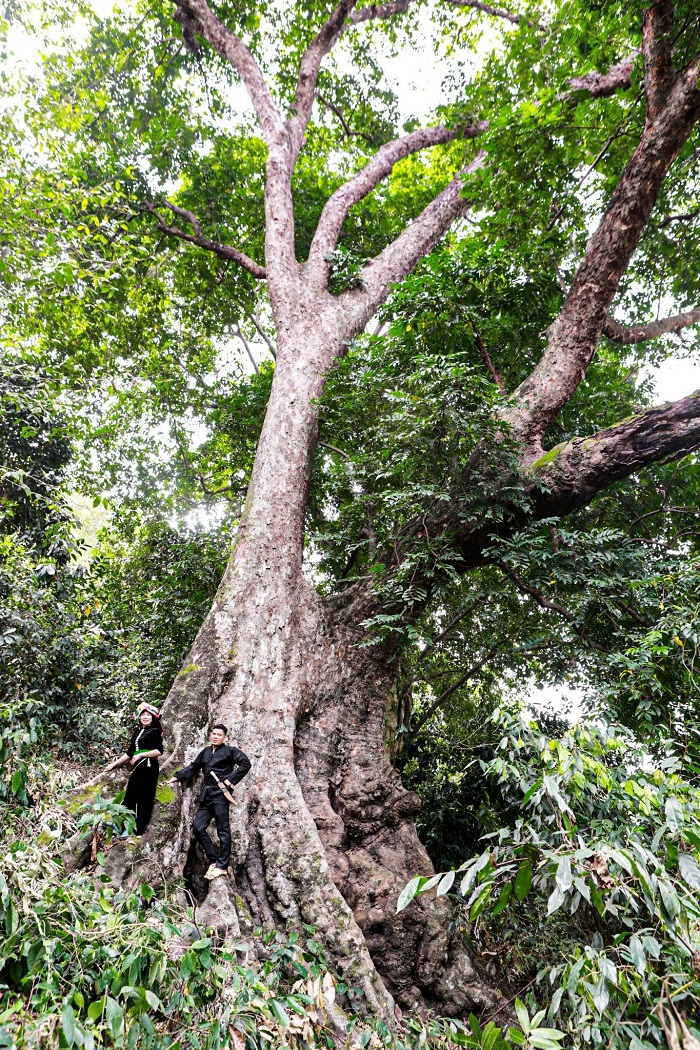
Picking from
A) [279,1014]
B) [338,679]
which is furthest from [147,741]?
[279,1014]

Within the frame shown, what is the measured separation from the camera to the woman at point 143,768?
12.6ft

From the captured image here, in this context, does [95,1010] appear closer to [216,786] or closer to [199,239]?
[216,786]

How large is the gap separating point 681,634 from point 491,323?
395 cm

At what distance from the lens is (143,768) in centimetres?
392

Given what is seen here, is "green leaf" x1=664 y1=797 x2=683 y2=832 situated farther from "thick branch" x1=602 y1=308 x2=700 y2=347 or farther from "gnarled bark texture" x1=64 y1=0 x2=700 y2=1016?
"thick branch" x1=602 y1=308 x2=700 y2=347

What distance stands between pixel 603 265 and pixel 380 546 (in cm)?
349

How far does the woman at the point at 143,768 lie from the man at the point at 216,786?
0.55 ft

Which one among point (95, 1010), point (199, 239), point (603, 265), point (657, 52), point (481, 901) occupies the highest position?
point (199, 239)

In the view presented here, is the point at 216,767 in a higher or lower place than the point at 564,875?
higher

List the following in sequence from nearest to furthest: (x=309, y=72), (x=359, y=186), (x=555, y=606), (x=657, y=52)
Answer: (x=657, y=52)
(x=555, y=606)
(x=309, y=72)
(x=359, y=186)

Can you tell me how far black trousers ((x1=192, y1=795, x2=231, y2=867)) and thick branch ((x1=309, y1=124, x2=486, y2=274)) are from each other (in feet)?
22.6

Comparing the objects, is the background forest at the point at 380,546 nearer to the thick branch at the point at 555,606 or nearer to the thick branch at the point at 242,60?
the thick branch at the point at 555,606

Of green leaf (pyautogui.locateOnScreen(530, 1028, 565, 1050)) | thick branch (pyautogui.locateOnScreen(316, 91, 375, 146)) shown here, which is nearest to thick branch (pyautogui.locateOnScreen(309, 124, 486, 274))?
thick branch (pyautogui.locateOnScreen(316, 91, 375, 146))

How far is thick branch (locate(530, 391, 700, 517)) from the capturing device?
489 centimetres
